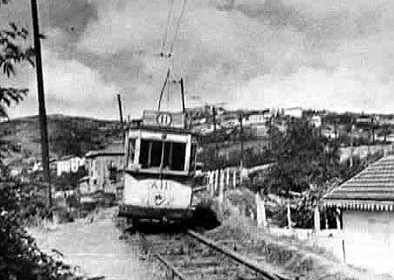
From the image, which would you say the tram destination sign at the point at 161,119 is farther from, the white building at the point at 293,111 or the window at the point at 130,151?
the white building at the point at 293,111

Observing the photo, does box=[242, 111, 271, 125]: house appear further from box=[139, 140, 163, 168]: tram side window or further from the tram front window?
box=[139, 140, 163, 168]: tram side window

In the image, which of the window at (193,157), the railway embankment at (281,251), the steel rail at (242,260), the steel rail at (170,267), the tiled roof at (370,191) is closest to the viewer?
the steel rail at (242,260)

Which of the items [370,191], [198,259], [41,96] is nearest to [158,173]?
[198,259]

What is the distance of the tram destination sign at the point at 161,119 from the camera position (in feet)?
56.7

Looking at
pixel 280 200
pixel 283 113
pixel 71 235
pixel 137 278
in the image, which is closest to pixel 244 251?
pixel 137 278

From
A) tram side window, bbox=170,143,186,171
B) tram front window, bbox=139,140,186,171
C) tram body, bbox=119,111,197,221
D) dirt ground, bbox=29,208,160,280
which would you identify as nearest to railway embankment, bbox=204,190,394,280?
tram body, bbox=119,111,197,221

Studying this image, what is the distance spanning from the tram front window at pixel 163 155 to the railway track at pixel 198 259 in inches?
71.5

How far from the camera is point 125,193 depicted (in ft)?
55.2

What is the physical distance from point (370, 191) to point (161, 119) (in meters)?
6.55

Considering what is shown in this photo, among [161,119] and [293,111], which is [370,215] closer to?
[161,119]

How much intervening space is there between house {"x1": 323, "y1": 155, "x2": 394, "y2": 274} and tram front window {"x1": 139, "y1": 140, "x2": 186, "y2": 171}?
5.45 meters

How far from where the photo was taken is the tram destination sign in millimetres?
17281

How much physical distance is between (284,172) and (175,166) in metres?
14.5

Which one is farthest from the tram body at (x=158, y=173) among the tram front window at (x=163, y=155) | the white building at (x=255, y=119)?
the white building at (x=255, y=119)
